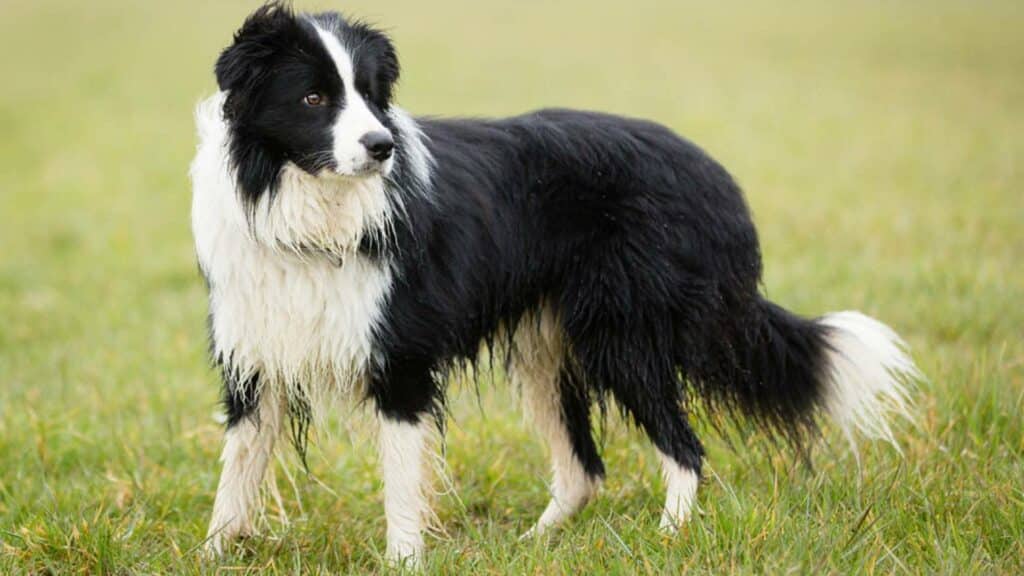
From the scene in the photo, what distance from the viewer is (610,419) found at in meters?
4.88

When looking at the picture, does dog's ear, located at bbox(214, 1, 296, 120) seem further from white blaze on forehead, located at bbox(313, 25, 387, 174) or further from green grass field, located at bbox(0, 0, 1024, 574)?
green grass field, located at bbox(0, 0, 1024, 574)

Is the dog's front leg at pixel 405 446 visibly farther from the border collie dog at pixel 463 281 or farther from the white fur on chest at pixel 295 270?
the white fur on chest at pixel 295 270

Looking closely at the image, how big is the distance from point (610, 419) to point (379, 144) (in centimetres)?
187

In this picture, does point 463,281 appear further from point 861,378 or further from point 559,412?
point 861,378

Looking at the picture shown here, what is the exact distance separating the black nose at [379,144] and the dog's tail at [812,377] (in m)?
1.74

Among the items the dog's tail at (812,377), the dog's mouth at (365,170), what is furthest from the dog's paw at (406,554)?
the dog's tail at (812,377)

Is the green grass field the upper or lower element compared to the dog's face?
lower

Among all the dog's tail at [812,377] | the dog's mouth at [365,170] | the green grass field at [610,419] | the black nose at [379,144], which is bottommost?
the green grass field at [610,419]

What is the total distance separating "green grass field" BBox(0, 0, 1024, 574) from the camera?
3.78 meters

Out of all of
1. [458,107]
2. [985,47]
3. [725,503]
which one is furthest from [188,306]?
[985,47]

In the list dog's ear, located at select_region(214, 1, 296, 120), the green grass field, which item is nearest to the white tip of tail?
the green grass field

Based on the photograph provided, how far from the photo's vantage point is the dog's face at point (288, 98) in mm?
3629

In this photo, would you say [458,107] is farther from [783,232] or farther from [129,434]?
[129,434]

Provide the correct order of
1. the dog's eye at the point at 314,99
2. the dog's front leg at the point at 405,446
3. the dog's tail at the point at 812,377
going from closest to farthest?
the dog's eye at the point at 314,99 → the dog's front leg at the point at 405,446 → the dog's tail at the point at 812,377
